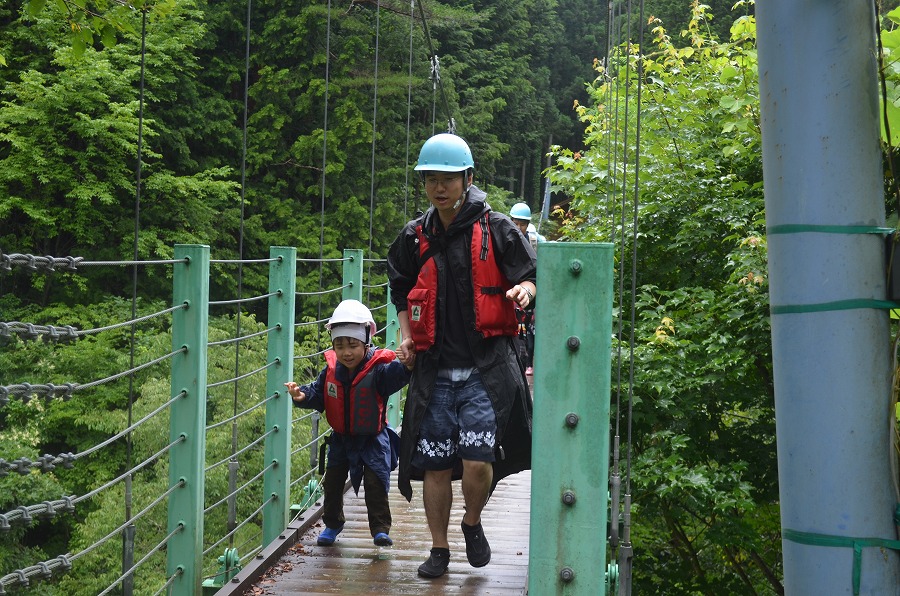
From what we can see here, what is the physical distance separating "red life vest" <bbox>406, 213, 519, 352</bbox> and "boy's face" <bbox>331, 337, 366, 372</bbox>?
525 mm

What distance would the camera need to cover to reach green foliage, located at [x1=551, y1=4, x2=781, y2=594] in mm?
6121

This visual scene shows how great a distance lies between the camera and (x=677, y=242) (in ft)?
25.1

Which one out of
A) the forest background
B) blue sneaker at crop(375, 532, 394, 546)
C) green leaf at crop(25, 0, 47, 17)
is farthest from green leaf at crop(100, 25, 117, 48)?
blue sneaker at crop(375, 532, 394, 546)

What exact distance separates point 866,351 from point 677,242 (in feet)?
21.5

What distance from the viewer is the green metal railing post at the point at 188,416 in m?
2.94

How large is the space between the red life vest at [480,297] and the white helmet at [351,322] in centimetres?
52

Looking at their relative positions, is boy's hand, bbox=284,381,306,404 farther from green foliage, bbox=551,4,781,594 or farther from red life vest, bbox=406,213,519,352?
green foliage, bbox=551,4,781,594

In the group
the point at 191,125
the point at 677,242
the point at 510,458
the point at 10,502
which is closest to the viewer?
the point at 510,458

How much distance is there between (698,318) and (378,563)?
3.65m

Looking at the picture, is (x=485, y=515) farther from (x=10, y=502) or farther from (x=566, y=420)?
(x=10, y=502)

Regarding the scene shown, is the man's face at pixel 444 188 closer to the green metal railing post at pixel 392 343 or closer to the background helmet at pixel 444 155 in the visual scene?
the background helmet at pixel 444 155

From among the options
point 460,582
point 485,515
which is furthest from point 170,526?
point 485,515

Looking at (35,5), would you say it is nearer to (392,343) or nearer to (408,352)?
(408,352)

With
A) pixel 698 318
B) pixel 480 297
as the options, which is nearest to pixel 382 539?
pixel 480 297
